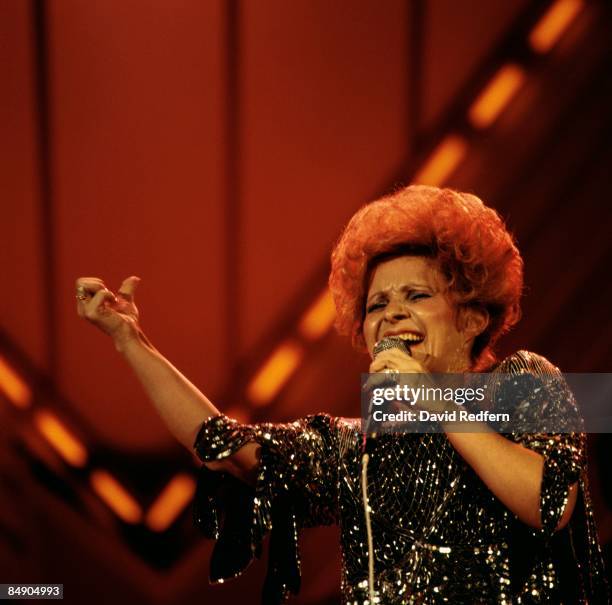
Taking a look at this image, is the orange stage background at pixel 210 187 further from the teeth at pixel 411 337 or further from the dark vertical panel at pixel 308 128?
the teeth at pixel 411 337

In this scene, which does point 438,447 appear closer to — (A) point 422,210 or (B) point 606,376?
(A) point 422,210

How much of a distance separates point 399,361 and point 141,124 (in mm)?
1097

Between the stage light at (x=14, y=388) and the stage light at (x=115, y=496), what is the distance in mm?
230

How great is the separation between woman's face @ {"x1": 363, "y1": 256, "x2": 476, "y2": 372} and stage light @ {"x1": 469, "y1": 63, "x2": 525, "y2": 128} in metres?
0.64

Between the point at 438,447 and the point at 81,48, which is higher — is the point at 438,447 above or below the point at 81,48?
below

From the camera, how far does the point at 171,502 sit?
200 cm

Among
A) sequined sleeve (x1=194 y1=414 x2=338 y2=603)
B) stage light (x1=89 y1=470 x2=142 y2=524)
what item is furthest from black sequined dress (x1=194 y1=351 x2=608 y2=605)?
stage light (x1=89 y1=470 x2=142 y2=524)

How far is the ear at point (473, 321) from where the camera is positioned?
147cm

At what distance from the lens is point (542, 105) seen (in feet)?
6.38

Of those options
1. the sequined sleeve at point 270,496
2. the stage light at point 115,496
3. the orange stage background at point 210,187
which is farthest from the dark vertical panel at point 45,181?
the sequined sleeve at point 270,496

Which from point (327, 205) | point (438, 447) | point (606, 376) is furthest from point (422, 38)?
point (438, 447)

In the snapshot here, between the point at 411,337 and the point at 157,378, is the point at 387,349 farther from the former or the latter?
the point at 157,378

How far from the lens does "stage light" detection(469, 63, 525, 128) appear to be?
1.96 metres

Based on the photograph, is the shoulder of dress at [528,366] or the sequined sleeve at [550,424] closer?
the sequined sleeve at [550,424]
